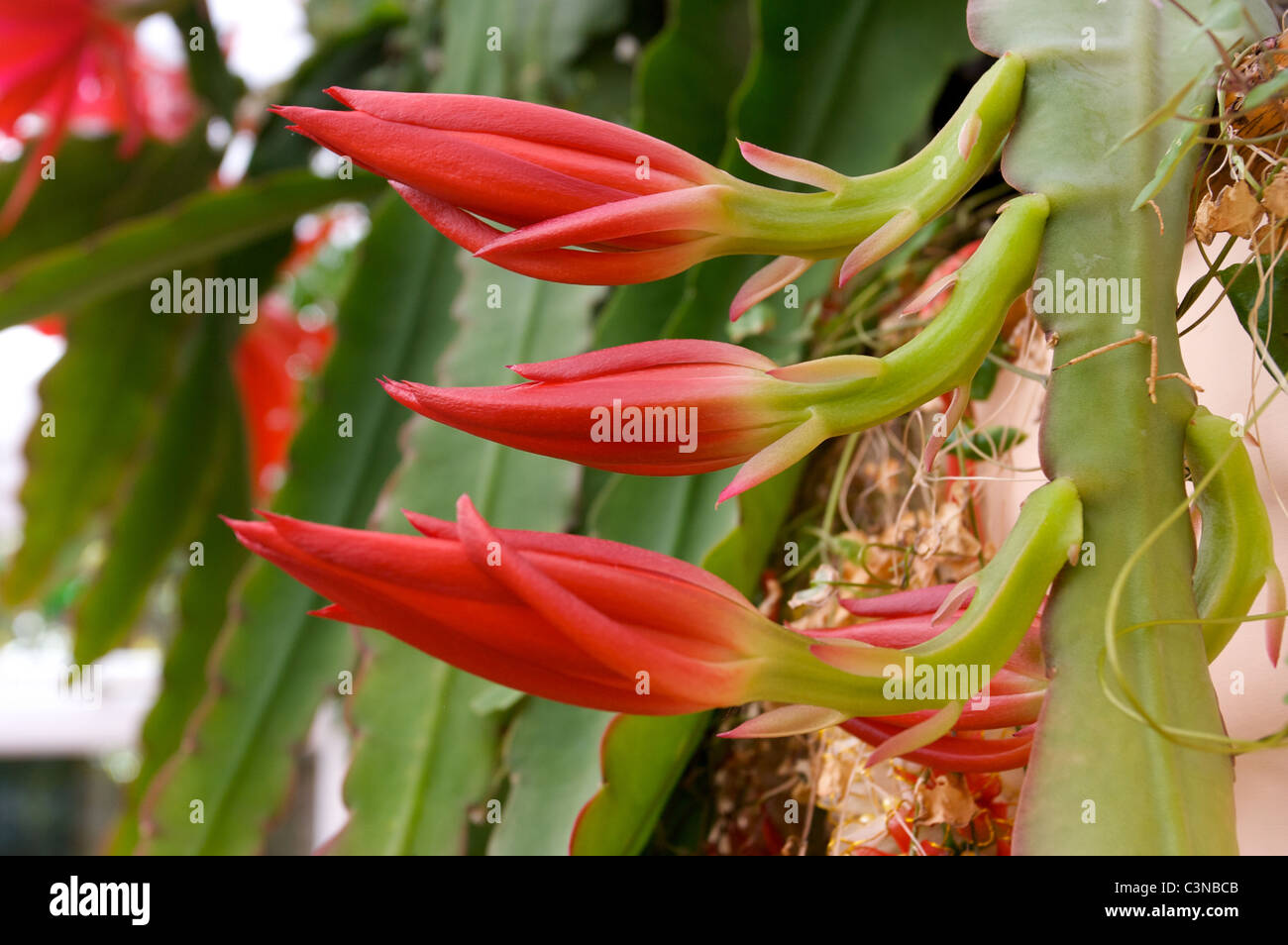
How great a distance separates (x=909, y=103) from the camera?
1.94 feet

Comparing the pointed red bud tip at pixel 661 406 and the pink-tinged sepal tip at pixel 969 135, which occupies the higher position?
the pink-tinged sepal tip at pixel 969 135

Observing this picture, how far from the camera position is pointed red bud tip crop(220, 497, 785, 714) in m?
0.25

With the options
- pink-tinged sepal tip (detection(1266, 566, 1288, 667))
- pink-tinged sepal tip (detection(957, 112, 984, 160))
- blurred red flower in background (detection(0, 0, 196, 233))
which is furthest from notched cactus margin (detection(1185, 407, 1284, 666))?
blurred red flower in background (detection(0, 0, 196, 233))

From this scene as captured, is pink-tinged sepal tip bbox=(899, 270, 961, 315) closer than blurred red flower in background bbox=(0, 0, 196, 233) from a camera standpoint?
Yes

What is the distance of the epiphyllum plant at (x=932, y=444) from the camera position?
0.25 meters

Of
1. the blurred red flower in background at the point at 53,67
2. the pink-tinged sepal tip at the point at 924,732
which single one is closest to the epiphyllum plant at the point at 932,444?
the pink-tinged sepal tip at the point at 924,732

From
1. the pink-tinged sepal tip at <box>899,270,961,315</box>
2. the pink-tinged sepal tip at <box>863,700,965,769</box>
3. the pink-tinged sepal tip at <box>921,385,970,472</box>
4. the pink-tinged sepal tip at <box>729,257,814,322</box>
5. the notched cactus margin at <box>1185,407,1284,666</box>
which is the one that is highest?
the pink-tinged sepal tip at <box>729,257,814,322</box>

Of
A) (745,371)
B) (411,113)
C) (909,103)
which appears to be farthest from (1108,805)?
(909,103)

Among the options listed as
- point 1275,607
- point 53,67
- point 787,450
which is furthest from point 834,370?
point 53,67

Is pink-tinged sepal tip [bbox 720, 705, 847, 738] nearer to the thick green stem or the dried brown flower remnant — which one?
the thick green stem

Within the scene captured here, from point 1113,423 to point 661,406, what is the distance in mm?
128

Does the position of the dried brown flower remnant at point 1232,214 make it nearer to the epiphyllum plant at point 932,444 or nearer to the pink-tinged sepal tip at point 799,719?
the epiphyllum plant at point 932,444

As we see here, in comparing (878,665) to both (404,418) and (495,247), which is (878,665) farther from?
(404,418)
